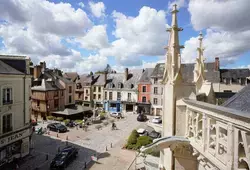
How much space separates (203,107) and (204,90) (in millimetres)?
2818

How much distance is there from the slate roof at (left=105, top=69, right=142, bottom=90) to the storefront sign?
28.8 meters

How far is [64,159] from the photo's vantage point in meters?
16.6

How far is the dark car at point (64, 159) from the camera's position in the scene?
52.2 feet

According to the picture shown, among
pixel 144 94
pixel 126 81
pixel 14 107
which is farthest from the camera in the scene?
pixel 126 81

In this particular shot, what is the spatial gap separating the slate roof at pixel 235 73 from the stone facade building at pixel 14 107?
35552 mm

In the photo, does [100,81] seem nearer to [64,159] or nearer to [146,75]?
[146,75]

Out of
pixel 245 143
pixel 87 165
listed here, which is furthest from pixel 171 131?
pixel 87 165

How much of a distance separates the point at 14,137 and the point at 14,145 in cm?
93

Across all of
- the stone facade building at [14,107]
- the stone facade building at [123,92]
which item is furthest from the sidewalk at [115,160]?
the stone facade building at [123,92]

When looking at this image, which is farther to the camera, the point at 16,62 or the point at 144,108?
the point at 144,108

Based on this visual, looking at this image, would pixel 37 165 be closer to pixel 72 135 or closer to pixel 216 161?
pixel 72 135

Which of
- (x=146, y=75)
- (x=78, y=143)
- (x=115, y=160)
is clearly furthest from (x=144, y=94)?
(x=115, y=160)

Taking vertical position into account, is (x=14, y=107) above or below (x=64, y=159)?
above

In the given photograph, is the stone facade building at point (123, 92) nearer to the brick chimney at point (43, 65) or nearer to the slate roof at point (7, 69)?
the brick chimney at point (43, 65)
